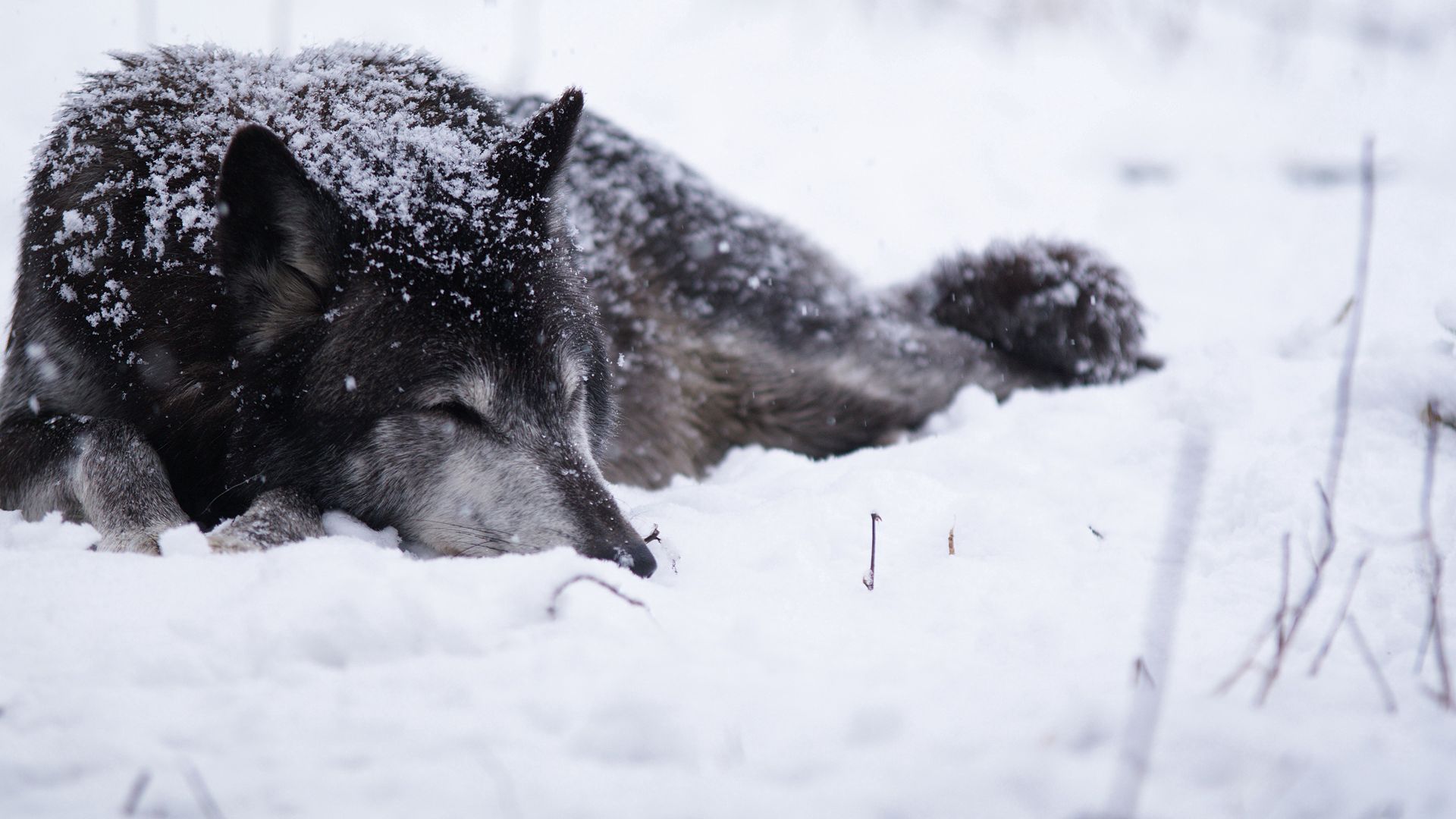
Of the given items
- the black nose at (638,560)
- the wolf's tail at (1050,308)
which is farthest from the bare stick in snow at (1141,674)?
the wolf's tail at (1050,308)

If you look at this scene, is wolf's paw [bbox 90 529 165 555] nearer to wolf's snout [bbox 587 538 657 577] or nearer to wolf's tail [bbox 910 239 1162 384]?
wolf's snout [bbox 587 538 657 577]

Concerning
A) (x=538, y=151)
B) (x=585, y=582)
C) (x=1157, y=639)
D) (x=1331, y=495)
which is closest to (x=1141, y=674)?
(x=1157, y=639)

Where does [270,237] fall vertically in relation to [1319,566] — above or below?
above

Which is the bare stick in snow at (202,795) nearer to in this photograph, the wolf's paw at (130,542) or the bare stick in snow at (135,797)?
the bare stick in snow at (135,797)

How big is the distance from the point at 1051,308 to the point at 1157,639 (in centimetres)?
306

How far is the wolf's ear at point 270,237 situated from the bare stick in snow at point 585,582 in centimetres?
115

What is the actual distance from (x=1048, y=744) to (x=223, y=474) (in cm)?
221

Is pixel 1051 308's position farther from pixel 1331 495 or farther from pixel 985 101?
pixel 985 101

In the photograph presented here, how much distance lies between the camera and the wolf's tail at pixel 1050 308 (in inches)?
175

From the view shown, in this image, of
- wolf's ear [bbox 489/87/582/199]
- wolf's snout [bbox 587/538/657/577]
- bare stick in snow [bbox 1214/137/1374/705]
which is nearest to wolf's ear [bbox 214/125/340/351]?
wolf's ear [bbox 489/87/582/199]

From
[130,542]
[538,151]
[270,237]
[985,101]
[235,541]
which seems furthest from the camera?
[985,101]

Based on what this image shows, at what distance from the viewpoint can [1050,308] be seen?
450cm

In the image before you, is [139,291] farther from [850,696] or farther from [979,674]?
[979,674]

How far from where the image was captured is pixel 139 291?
Answer: 7.66ft
